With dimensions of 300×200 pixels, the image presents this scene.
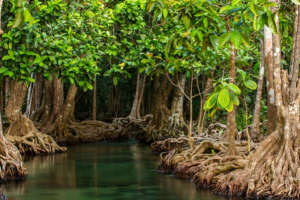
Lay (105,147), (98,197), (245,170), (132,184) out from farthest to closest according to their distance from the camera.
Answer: (105,147) → (132,184) → (98,197) → (245,170)

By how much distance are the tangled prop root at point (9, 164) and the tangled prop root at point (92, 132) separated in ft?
25.9

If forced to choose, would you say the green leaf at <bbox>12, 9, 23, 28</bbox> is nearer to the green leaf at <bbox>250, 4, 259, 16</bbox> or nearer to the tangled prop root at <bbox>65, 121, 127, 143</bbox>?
the green leaf at <bbox>250, 4, 259, 16</bbox>

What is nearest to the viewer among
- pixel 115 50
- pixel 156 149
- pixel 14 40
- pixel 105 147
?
pixel 14 40

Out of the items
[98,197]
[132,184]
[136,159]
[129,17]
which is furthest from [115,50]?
[98,197]

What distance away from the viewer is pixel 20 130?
1370cm

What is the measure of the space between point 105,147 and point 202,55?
8259 millimetres

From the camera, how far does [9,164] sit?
352 inches

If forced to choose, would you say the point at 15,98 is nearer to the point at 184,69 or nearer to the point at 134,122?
the point at 184,69

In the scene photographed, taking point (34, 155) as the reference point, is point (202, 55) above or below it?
above

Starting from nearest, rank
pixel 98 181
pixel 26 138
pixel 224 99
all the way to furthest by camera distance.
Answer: pixel 224 99 < pixel 98 181 < pixel 26 138

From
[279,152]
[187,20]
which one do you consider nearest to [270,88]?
[279,152]

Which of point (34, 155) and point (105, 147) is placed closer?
point (34, 155)

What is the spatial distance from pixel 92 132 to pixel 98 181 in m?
9.74

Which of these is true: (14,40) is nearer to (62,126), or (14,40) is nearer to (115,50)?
(115,50)
